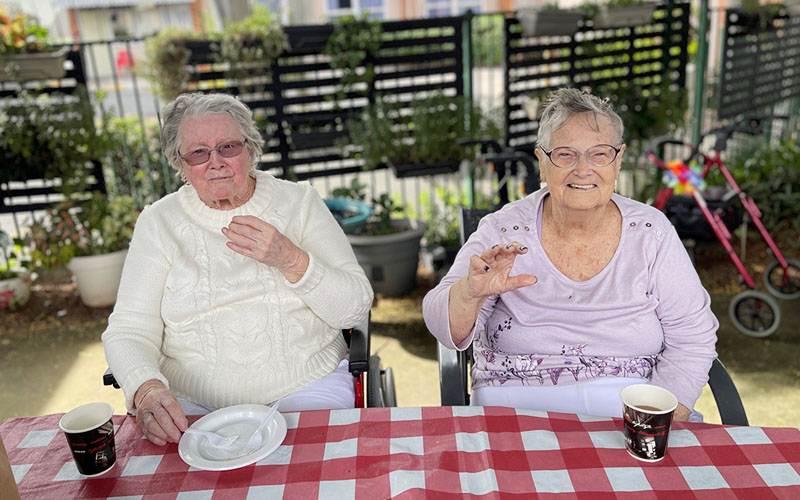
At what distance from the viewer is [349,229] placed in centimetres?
380

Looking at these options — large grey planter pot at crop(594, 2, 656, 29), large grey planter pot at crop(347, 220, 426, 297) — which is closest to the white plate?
→ large grey planter pot at crop(347, 220, 426, 297)

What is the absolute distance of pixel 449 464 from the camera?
3.89ft

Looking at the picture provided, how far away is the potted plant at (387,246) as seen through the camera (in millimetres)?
3832

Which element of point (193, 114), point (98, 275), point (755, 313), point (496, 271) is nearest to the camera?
point (496, 271)

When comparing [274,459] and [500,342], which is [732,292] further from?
[274,459]

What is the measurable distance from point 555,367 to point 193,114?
3.82ft

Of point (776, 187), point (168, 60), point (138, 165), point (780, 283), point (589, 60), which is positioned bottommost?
point (780, 283)

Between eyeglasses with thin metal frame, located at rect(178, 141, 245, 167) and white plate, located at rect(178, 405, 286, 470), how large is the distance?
2.40ft

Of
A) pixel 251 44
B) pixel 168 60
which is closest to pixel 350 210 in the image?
pixel 251 44

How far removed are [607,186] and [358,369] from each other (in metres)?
0.79

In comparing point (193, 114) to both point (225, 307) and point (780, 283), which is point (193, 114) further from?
point (780, 283)

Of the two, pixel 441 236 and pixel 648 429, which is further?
pixel 441 236

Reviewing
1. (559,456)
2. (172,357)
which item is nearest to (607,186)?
(559,456)

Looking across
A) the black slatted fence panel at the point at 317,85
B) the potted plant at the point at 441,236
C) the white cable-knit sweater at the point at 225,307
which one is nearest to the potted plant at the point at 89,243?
the black slatted fence panel at the point at 317,85
